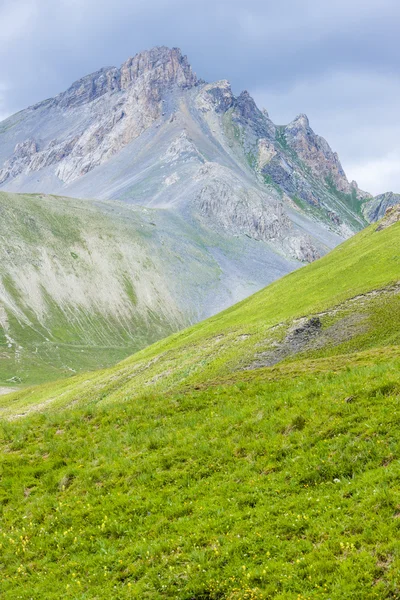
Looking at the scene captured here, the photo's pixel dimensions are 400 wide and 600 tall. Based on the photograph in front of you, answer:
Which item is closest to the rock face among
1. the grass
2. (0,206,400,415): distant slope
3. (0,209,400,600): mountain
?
(0,206,400,415): distant slope

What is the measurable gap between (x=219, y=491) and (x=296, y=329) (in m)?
33.2

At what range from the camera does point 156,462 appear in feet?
63.6

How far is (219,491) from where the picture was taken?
1667 cm

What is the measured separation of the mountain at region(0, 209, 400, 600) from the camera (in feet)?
42.1

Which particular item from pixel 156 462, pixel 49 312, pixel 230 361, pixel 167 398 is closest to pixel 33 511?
pixel 156 462

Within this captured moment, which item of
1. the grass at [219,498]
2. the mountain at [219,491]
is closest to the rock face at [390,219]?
the mountain at [219,491]

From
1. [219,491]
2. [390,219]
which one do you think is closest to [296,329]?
[219,491]

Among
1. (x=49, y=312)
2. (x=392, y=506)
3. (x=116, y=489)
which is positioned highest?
(x=49, y=312)

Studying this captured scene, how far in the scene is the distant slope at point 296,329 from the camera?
43.5m

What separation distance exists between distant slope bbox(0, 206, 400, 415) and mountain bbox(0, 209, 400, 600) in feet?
31.5

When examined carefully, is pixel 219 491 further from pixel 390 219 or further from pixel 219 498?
pixel 390 219

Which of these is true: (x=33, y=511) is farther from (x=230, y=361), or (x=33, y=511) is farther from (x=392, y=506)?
(x=230, y=361)

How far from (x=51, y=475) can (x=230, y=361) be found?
28.3 meters

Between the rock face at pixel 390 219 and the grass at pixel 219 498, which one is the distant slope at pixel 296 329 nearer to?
the grass at pixel 219 498
